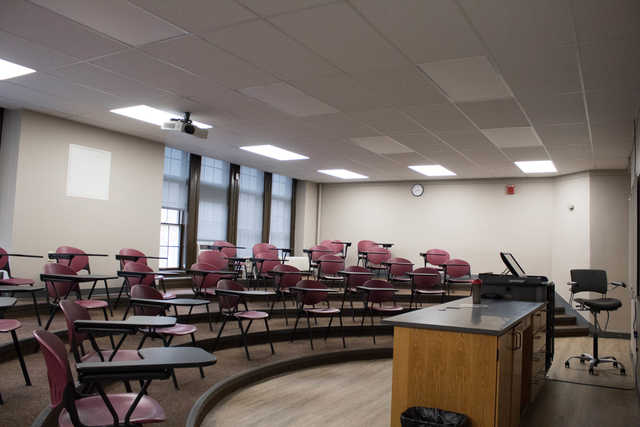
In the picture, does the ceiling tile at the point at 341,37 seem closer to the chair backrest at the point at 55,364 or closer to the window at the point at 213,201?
the chair backrest at the point at 55,364

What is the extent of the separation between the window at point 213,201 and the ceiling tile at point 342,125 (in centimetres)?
396

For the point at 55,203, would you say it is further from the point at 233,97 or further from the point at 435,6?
the point at 435,6

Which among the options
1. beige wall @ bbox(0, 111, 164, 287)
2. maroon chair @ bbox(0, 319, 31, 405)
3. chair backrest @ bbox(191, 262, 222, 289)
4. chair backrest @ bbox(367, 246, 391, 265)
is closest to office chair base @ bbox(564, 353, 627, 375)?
chair backrest @ bbox(367, 246, 391, 265)

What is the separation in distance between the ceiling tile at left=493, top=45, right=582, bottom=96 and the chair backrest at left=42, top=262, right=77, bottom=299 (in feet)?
15.8

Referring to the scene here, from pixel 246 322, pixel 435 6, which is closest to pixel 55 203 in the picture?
pixel 246 322

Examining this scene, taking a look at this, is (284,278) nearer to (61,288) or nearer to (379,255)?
(61,288)

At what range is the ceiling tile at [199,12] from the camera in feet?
10.8

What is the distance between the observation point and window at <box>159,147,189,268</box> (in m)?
9.09

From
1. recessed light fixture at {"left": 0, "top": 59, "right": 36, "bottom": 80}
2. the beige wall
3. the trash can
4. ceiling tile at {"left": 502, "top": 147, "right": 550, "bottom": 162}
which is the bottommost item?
the trash can

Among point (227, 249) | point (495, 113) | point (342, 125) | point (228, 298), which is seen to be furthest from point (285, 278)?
point (495, 113)

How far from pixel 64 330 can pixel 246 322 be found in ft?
7.81

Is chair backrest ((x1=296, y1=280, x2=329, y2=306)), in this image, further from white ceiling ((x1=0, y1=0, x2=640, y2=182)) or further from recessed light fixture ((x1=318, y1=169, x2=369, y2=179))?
recessed light fixture ((x1=318, y1=169, x2=369, y2=179))

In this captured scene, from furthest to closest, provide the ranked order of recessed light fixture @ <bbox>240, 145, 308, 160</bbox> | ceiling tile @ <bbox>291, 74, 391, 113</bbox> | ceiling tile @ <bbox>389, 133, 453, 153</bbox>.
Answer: recessed light fixture @ <bbox>240, 145, 308, 160</bbox> < ceiling tile @ <bbox>389, 133, 453, 153</bbox> < ceiling tile @ <bbox>291, 74, 391, 113</bbox>

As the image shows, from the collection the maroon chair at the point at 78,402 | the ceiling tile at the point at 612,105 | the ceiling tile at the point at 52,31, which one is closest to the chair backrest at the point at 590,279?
the ceiling tile at the point at 612,105
